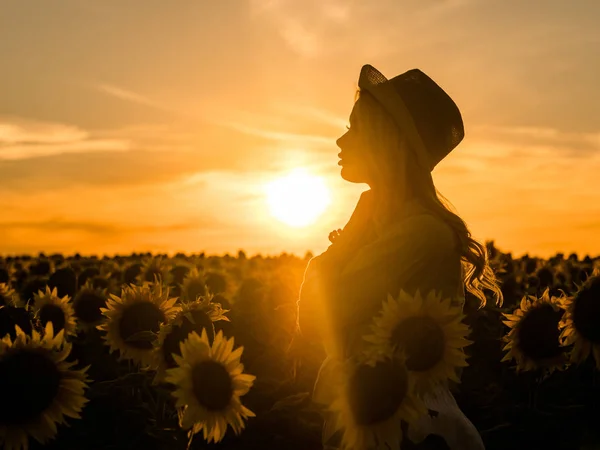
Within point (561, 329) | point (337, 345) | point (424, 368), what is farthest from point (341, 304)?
point (561, 329)

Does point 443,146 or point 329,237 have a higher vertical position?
point 443,146

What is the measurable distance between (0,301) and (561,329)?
289 inches

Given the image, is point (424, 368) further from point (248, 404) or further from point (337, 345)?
point (248, 404)

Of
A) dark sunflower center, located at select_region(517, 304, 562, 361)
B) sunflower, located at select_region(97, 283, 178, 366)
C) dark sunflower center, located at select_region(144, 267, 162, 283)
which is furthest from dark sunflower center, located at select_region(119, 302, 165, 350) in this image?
dark sunflower center, located at select_region(144, 267, 162, 283)

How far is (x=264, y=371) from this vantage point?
13086 mm

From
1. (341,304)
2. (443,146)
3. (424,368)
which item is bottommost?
(424,368)

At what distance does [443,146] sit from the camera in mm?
5840

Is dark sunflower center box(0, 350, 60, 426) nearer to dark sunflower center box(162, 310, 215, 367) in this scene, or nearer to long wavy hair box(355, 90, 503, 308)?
dark sunflower center box(162, 310, 215, 367)

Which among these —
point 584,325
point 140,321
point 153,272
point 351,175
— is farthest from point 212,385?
point 153,272

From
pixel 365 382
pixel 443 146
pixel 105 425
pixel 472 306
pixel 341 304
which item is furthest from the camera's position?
pixel 472 306

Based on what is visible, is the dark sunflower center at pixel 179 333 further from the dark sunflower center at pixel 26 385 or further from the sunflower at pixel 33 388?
the dark sunflower center at pixel 26 385

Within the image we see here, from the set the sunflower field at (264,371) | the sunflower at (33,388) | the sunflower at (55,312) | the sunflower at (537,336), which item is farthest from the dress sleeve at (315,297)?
the sunflower at (55,312)

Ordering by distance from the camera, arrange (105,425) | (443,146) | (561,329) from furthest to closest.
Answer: (105,425) < (561,329) < (443,146)

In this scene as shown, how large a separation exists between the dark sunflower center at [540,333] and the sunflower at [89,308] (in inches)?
268
